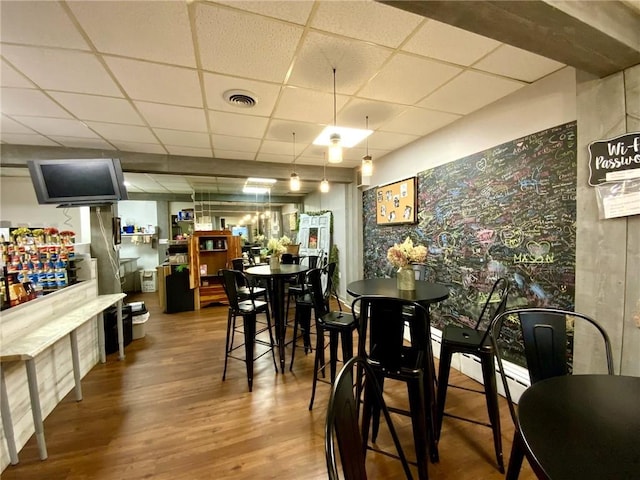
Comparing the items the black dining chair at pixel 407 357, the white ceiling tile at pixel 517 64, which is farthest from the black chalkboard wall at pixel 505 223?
the black dining chair at pixel 407 357

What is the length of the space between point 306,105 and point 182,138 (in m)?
1.77

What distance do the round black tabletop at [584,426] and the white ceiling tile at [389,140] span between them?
117 inches

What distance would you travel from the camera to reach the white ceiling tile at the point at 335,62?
68.9 inches

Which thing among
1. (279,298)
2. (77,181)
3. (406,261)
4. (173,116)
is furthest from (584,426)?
(77,181)

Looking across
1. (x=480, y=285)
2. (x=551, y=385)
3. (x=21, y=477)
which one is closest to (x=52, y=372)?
(x=21, y=477)

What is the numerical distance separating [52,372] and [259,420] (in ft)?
6.16

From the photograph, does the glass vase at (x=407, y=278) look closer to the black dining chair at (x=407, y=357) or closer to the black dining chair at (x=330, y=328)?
the black dining chair at (x=407, y=357)

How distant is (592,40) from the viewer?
1450mm

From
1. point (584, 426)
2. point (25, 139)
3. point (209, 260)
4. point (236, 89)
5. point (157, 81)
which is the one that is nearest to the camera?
point (584, 426)

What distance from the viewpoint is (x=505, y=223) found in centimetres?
248

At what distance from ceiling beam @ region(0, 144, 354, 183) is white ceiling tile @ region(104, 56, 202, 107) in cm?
180

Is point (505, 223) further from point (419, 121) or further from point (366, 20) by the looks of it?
point (366, 20)

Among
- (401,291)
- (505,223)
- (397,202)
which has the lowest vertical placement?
(401,291)

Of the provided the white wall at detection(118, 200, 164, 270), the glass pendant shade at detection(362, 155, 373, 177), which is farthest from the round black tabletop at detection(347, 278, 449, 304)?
the white wall at detection(118, 200, 164, 270)
